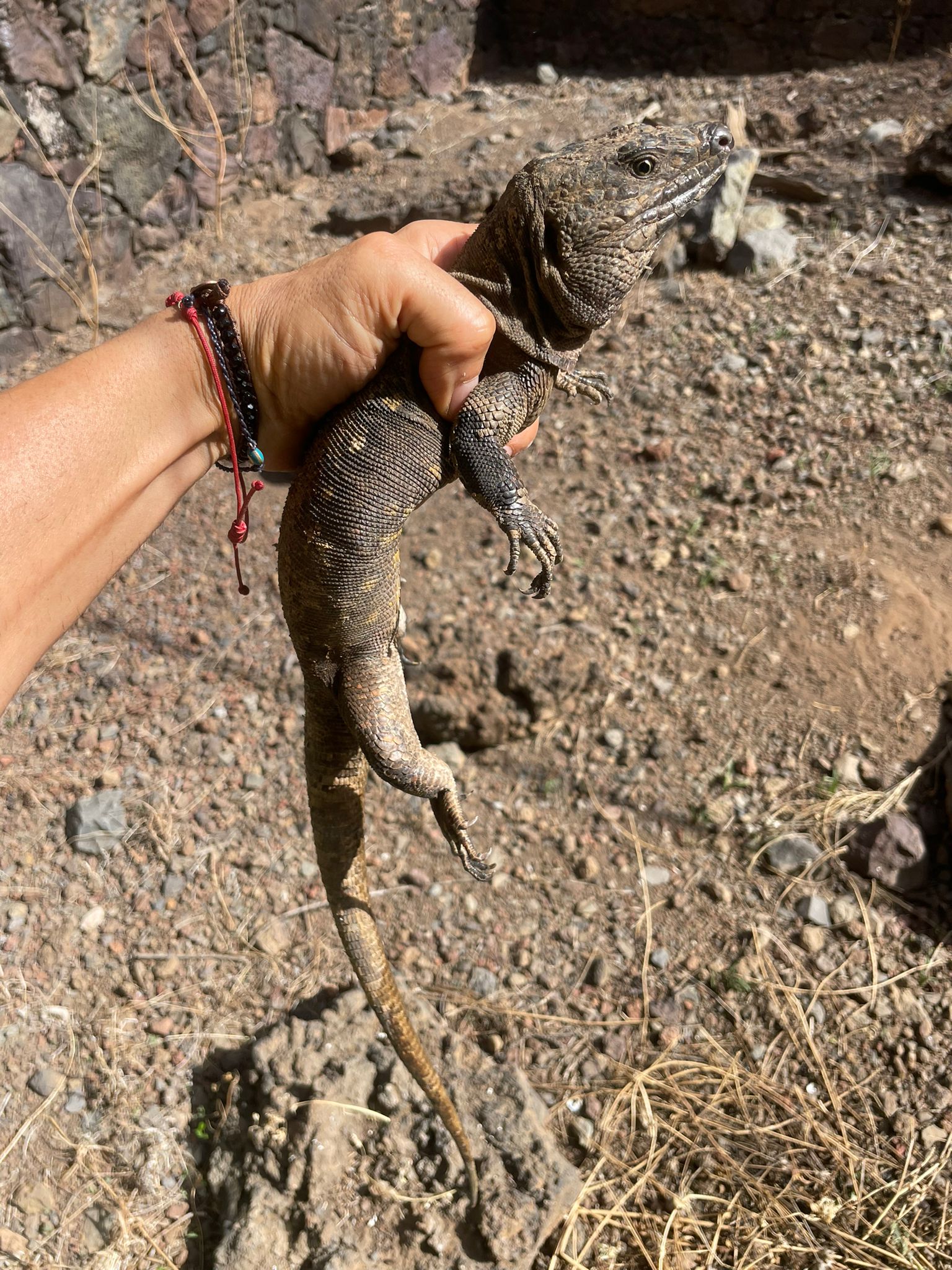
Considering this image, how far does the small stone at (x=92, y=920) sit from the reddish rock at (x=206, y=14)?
6.80 meters

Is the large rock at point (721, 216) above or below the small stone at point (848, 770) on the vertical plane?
above

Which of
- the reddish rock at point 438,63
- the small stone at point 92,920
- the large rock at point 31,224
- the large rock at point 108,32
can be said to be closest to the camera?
the small stone at point 92,920

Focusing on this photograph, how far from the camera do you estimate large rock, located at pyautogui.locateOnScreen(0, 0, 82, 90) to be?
598 centimetres

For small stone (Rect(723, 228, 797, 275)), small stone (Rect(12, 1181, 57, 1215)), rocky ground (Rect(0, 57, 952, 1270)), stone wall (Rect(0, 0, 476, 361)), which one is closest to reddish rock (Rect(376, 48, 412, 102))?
stone wall (Rect(0, 0, 476, 361))

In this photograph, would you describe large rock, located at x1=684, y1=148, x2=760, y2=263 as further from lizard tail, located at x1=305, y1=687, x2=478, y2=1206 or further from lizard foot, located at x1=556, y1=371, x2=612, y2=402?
lizard tail, located at x1=305, y1=687, x2=478, y2=1206

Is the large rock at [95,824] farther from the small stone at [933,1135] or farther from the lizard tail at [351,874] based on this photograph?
the small stone at [933,1135]

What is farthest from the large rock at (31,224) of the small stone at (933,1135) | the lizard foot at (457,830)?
the small stone at (933,1135)

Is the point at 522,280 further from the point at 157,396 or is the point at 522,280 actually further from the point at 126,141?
the point at 126,141

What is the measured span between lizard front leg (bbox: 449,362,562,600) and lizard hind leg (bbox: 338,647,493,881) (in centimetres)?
52

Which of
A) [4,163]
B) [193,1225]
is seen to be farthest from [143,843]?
[4,163]

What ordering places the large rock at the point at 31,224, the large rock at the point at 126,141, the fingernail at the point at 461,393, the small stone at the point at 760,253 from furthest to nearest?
the large rock at the point at 126,141
the small stone at the point at 760,253
the large rock at the point at 31,224
the fingernail at the point at 461,393

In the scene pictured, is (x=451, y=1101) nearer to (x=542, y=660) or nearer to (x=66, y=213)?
(x=542, y=660)

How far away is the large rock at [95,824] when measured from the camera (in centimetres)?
384

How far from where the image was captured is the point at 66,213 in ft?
21.6
